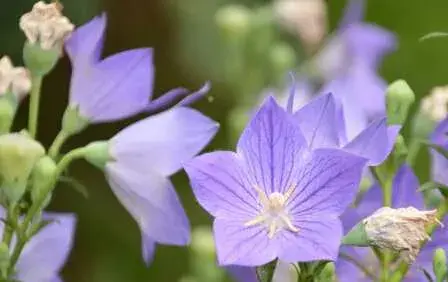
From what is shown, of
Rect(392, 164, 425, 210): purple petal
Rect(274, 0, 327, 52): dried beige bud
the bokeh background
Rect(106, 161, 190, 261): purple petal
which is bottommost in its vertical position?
the bokeh background

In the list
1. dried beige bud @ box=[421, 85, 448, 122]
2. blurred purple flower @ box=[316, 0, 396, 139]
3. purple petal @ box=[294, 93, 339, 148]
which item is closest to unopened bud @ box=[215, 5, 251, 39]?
blurred purple flower @ box=[316, 0, 396, 139]

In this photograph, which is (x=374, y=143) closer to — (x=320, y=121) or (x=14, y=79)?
(x=320, y=121)

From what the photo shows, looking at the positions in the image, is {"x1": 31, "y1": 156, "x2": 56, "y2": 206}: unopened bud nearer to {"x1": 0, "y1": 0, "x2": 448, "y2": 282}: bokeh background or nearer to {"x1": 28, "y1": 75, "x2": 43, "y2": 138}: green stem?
{"x1": 28, "y1": 75, "x2": 43, "y2": 138}: green stem

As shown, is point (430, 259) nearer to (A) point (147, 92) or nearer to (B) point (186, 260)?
(A) point (147, 92)

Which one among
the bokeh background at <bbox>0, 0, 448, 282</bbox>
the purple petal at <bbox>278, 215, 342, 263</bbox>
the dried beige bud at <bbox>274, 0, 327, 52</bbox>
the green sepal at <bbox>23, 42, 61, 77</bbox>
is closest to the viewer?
the purple petal at <bbox>278, 215, 342, 263</bbox>

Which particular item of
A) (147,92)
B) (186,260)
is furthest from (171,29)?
(147,92)

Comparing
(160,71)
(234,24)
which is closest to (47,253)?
(234,24)
